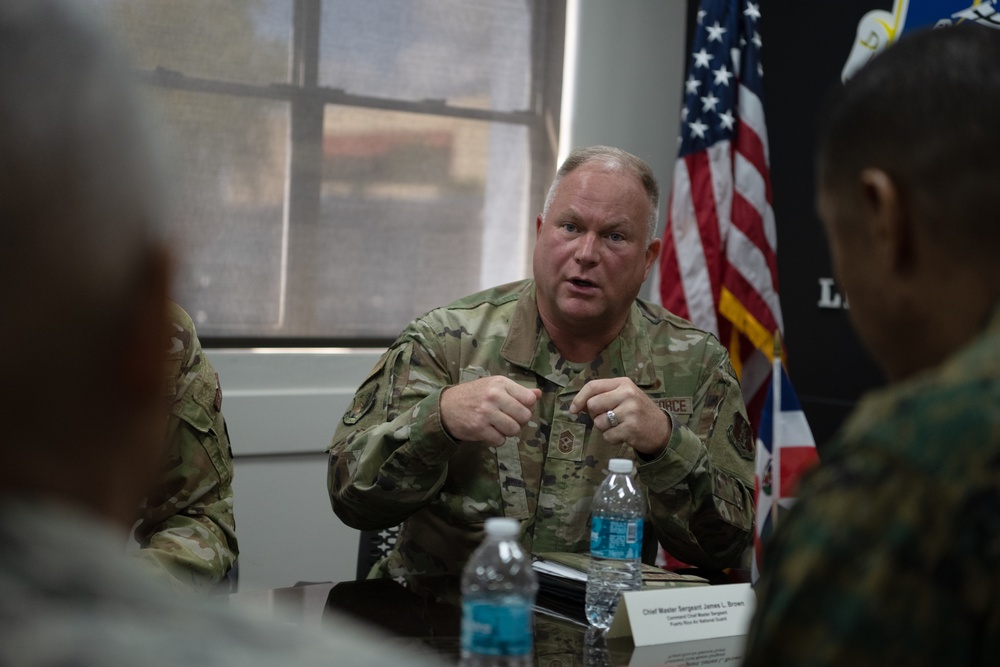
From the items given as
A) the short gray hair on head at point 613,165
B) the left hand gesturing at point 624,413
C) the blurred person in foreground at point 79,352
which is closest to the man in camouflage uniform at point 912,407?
the blurred person in foreground at point 79,352

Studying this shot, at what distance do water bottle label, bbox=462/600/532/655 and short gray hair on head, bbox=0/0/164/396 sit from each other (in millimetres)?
906

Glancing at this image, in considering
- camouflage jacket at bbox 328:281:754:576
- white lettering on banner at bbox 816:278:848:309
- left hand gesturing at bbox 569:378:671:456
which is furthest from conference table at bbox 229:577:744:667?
white lettering on banner at bbox 816:278:848:309

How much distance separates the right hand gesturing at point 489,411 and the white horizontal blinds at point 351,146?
1561 millimetres

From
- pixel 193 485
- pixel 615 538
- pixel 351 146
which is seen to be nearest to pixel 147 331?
pixel 615 538

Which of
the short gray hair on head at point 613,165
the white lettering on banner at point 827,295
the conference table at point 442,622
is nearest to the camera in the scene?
the conference table at point 442,622

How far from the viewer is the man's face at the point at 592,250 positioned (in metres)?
2.50

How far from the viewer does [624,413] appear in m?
2.17

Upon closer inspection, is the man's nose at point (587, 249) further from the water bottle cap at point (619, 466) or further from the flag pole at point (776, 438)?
the water bottle cap at point (619, 466)

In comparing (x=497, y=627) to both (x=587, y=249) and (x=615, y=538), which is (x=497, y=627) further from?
(x=587, y=249)

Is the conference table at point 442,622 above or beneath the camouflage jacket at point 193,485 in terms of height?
beneath

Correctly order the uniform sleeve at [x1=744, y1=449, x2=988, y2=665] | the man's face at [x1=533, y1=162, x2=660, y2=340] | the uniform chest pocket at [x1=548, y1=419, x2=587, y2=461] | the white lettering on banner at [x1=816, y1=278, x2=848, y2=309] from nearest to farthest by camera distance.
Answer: the uniform sleeve at [x1=744, y1=449, x2=988, y2=665] < the uniform chest pocket at [x1=548, y1=419, x2=587, y2=461] < the man's face at [x1=533, y1=162, x2=660, y2=340] < the white lettering on banner at [x1=816, y1=278, x2=848, y2=309]

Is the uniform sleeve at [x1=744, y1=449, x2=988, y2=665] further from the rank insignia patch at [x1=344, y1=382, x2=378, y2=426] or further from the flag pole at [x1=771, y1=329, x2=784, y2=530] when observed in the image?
the flag pole at [x1=771, y1=329, x2=784, y2=530]

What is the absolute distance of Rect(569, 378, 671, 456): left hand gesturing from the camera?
7.06 ft

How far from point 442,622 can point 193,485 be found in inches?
23.0
